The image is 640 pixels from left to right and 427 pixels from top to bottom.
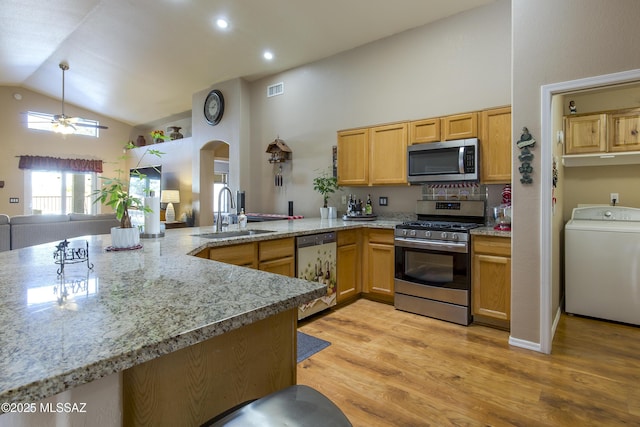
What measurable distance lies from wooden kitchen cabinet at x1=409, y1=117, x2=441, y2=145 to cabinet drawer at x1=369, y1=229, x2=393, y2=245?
1.04 metres

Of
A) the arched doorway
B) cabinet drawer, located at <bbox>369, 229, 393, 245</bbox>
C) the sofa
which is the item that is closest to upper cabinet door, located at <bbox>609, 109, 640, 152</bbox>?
cabinet drawer, located at <bbox>369, 229, 393, 245</bbox>

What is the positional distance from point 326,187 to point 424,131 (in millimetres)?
1555

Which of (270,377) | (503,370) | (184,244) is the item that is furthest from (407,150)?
(270,377)

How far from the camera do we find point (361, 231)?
152 inches

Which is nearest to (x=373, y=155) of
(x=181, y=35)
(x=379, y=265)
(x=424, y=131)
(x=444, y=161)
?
(x=424, y=131)

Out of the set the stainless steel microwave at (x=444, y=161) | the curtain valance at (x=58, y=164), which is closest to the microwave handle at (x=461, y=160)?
the stainless steel microwave at (x=444, y=161)

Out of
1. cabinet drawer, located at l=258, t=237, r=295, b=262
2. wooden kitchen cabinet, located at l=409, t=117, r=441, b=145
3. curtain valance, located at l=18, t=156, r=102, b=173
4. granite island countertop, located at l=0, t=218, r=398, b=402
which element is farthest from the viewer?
curtain valance, located at l=18, t=156, r=102, b=173

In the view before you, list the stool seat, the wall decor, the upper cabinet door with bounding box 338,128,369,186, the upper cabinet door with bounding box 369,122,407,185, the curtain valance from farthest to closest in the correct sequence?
1. the curtain valance
2. the upper cabinet door with bounding box 338,128,369,186
3. the upper cabinet door with bounding box 369,122,407,185
4. the wall decor
5. the stool seat

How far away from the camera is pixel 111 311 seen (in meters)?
0.88

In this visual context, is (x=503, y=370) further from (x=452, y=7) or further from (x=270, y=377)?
(x=452, y=7)

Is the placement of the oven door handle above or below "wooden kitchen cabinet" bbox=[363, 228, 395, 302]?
above

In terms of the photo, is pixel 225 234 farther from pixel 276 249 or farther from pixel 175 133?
pixel 175 133

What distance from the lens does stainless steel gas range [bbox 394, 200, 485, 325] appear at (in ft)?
10.0

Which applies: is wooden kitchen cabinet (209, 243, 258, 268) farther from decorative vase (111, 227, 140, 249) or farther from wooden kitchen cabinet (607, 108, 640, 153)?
wooden kitchen cabinet (607, 108, 640, 153)
